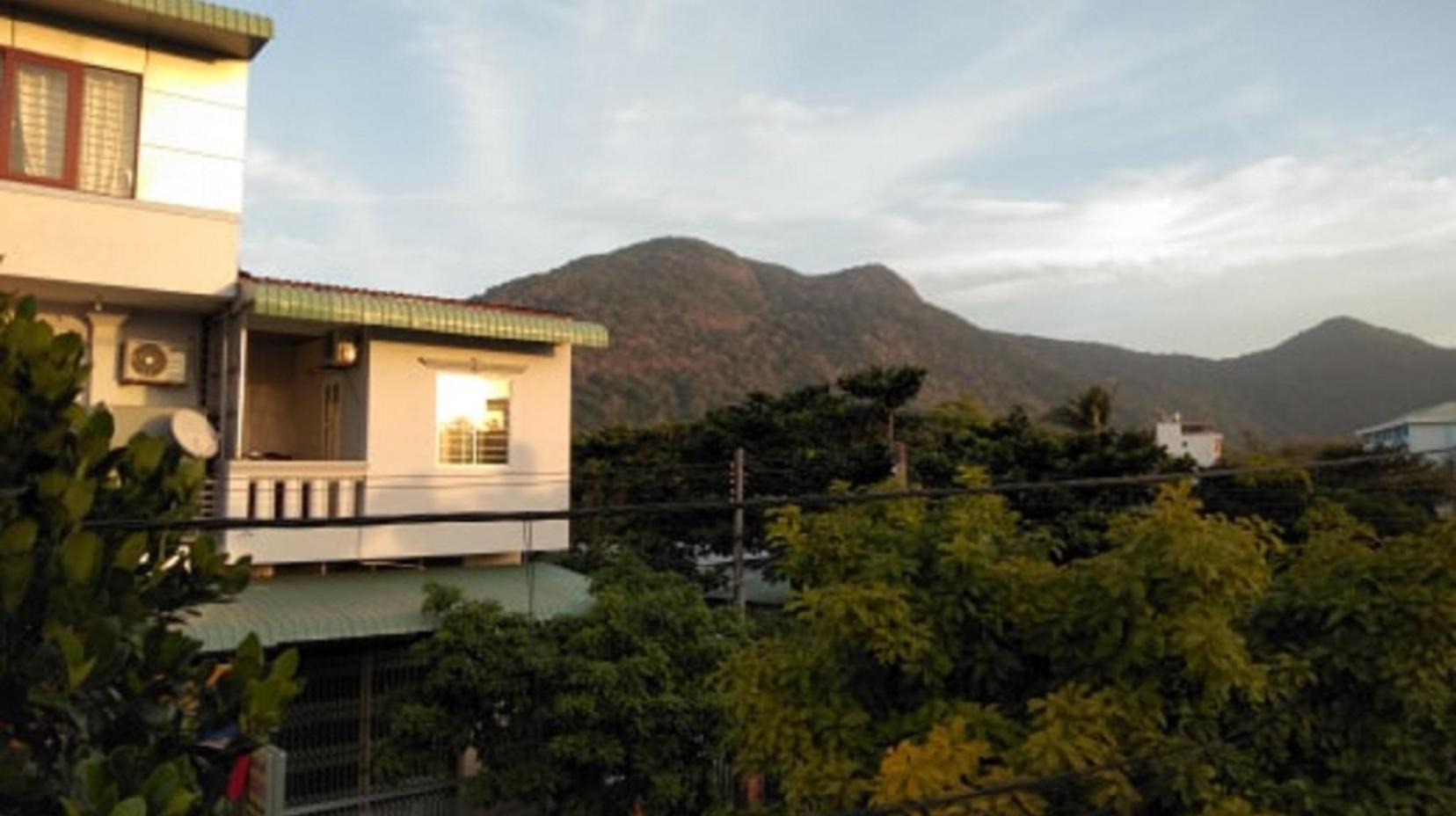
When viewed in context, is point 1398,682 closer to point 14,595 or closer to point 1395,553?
point 1395,553

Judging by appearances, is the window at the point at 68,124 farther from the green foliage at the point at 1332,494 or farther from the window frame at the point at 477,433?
the green foliage at the point at 1332,494

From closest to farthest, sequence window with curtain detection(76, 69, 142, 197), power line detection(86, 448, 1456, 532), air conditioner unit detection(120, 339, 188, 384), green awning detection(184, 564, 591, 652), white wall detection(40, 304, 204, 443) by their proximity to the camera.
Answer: power line detection(86, 448, 1456, 532)
green awning detection(184, 564, 591, 652)
window with curtain detection(76, 69, 142, 197)
white wall detection(40, 304, 204, 443)
air conditioner unit detection(120, 339, 188, 384)

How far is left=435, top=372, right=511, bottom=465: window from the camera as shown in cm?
1151

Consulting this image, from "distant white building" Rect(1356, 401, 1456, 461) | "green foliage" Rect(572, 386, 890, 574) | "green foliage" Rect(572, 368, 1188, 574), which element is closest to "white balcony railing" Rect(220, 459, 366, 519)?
"green foliage" Rect(572, 386, 890, 574)

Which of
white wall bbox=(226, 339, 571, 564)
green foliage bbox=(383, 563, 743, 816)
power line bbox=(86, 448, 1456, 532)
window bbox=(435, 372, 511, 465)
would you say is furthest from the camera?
window bbox=(435, 372, 511, 465)

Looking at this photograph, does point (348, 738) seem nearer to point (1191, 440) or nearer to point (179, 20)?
point (179, 20)

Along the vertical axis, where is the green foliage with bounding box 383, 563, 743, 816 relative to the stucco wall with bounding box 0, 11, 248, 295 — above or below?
below

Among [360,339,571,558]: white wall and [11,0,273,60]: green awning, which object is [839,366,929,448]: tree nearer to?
[360,339,571,558]: white wall

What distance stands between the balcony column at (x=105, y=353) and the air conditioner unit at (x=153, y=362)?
0.27 ft

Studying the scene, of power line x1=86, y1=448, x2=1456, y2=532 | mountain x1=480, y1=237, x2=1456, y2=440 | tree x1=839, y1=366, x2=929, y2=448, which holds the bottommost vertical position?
power line x1=86, y1=448, x2=1456, y2=532

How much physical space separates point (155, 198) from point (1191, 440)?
44.8 m

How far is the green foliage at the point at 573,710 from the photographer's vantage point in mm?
8328

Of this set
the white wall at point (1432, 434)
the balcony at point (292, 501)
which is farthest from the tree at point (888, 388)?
the white wall at point (1432, 434)

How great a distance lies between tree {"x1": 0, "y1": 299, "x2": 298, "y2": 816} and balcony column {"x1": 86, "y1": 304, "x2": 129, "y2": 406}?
810 centimetres
